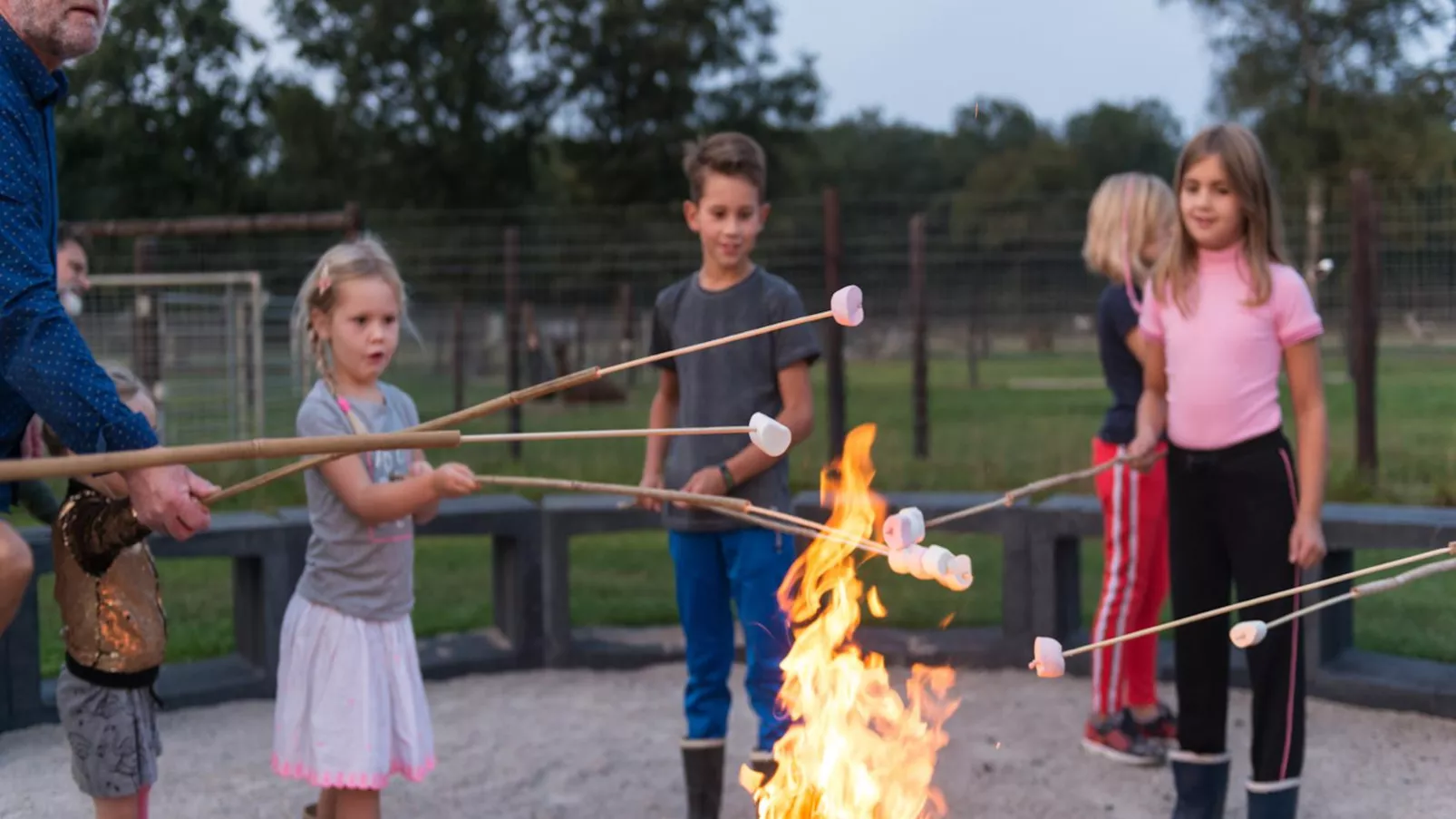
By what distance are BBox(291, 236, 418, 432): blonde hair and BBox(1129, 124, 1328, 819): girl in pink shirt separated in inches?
75.7

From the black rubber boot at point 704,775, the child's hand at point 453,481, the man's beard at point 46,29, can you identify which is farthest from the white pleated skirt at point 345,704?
the man's beard at point 46,29

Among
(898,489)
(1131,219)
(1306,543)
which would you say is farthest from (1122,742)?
(898,489)

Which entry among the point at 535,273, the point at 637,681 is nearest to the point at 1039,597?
the point at 637,681

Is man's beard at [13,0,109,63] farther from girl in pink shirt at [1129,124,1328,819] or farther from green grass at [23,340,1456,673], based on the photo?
green grass at [23,340,1456,673]

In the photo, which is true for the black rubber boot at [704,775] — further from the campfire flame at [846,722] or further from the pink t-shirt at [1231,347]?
the pink t-shirt at [1231,347]

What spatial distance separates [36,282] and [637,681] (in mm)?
3596

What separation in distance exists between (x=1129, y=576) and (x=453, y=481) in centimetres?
240

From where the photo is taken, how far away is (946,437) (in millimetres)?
15180

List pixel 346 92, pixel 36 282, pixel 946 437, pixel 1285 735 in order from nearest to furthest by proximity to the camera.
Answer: pixel 36 282 → pixel 1285 735 → pixel 946 437 → pixel 346 92

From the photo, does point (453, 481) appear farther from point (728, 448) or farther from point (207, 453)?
point (207, 453)

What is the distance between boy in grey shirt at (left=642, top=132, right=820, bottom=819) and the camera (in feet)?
12.0

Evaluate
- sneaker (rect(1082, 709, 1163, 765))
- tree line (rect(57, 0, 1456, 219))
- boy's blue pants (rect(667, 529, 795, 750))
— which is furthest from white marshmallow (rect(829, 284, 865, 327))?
tree line (rect(57, 0, 1456, 219))

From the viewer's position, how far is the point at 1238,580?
11.8 feet

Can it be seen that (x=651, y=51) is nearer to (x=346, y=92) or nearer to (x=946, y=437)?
(x=346, y=92)
